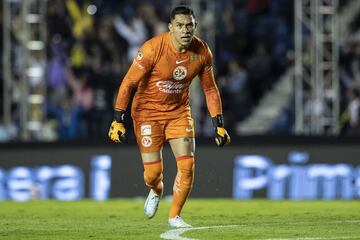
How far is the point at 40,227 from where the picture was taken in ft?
Answer: 40.8

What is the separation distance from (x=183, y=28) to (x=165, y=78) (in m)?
0.71

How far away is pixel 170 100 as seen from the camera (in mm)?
12586

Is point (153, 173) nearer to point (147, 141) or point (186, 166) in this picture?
point (147, 141)

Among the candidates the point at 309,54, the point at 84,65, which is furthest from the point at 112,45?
the point at 309,54

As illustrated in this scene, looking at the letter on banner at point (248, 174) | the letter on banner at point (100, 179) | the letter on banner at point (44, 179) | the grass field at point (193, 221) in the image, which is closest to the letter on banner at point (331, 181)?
the letter on banner at point (248, 174)

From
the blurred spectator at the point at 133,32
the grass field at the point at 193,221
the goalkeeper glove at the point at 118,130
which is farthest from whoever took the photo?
the blurred spectator at the point at 133,32

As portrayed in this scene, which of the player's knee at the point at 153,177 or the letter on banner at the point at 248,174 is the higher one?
the player's knee at the point at 153,177

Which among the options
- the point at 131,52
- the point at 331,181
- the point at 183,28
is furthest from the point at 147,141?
the point at 131,52

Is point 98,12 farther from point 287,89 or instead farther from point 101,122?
point 287,89

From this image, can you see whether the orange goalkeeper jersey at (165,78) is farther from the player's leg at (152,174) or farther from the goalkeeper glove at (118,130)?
the player's leg at (152,174)

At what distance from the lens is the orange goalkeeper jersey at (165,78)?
480 inches

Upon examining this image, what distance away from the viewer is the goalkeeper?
12.1 meters

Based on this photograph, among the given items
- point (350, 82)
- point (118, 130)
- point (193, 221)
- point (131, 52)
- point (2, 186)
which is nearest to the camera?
point (118, 130)

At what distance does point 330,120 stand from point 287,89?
2423mm
